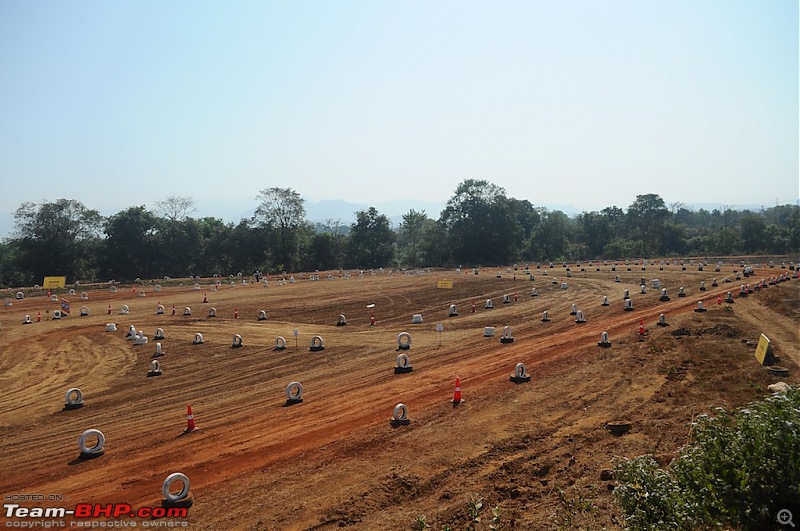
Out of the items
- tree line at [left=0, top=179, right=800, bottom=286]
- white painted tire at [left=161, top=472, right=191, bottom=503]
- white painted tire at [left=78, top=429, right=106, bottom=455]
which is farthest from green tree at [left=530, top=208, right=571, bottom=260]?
white painted tire at [left=161, top=472, right=191, bottom=503]

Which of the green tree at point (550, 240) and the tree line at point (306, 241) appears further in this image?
the green tree at point (550, 240)

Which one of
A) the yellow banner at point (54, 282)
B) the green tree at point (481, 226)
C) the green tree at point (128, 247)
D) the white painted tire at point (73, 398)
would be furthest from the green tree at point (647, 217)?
the white painted tire at point (73, 398)

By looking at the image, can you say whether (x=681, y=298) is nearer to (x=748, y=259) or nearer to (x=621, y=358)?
(x=621, y=358)

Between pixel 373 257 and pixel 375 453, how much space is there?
271ft

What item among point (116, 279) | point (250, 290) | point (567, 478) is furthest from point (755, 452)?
point (116, 279)

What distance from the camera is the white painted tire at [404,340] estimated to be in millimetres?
25202

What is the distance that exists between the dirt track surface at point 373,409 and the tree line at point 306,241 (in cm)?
5067

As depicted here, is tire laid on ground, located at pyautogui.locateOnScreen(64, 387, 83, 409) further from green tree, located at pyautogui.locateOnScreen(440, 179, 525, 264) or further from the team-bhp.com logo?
green tree, located at pyautogui.locateOnScreen(440, 179, 525, 264)

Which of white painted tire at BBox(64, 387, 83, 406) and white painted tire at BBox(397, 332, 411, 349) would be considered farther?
white painted tire at BBox(397, 332, 411, 349)

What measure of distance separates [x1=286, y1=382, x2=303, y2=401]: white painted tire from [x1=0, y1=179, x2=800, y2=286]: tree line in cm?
6977

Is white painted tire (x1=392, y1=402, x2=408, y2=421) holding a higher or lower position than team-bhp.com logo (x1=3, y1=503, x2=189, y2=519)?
higher

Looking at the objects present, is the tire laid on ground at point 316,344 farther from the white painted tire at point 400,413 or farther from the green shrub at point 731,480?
the green shrub at point 731,480

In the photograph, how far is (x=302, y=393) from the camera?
58.4 feet

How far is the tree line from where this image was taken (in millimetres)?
76500
